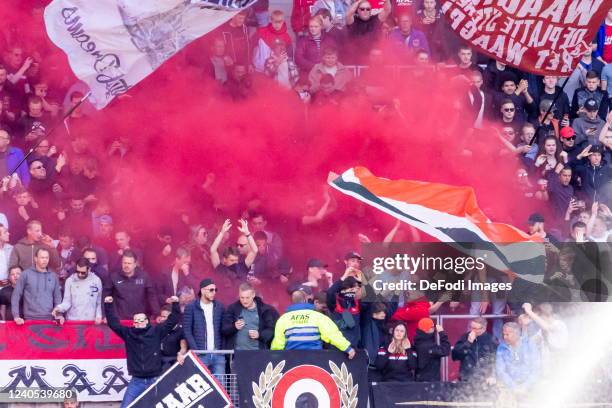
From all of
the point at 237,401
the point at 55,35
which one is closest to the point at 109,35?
the point at 55,35

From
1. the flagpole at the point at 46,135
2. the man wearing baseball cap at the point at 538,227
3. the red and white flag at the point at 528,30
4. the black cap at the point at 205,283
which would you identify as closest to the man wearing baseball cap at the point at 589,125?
the red and white flag at the point at 528,30

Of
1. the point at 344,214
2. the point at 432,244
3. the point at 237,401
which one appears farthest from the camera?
the point at 344,214

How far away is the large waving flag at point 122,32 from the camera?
53.1 ft

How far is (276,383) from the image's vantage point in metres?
14.4

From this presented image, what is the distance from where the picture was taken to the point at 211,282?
48.0 ft

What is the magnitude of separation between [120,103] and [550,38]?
15.7 ft

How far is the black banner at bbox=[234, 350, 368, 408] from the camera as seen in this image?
14359 mm

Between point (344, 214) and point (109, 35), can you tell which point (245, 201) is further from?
point (109, 35)

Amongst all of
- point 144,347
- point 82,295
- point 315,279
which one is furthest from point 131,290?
point 315,279

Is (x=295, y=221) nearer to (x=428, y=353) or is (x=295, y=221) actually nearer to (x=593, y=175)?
(x=428, y=353)

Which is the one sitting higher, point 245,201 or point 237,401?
point 245,201

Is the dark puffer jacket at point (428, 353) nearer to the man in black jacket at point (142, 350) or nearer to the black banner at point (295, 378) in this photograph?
the black banner at point (295, 378)

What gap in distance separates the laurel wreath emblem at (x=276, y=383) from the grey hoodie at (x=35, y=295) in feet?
7.27

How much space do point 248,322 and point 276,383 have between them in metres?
0.66
